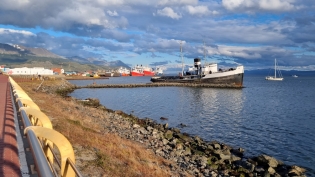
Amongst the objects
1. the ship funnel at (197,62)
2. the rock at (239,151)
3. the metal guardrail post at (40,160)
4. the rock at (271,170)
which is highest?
the ship funnel at (197,62)

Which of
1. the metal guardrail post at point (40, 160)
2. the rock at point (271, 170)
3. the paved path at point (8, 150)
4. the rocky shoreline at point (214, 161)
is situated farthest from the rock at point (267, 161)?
the metal guardrail post at point (40, 160)

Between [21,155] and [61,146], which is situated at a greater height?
[61,146]

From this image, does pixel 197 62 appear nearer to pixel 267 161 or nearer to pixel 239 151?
pixel 239 151

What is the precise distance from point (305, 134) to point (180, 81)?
89.2 meters

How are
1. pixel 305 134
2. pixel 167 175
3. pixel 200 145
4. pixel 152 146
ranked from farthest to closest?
1. pixel 305 134
2. pixel 200 145
3. pixel 152 146
4. pixel 167 175

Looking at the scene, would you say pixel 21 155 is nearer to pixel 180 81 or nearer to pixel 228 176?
pixel 228 176

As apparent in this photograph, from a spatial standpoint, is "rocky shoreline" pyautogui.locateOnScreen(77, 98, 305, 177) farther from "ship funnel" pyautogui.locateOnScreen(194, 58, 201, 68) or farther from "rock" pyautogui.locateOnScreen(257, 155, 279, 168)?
"ship funnel" pyautogui.locateOnScreen(194, 58, 201, 68)

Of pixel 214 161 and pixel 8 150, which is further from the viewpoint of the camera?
pixel 214 161

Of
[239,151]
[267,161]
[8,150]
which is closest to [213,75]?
[239,151]

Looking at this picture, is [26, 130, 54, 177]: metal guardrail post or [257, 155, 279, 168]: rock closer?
[26, 130, 54, 177]: metal guardrail post

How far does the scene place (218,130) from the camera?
29891mm

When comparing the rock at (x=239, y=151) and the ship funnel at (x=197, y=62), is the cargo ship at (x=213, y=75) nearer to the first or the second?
the ship funnel at (x=197, y=62)

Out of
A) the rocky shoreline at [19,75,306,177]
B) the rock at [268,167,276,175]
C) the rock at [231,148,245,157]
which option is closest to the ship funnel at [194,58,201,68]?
the rocky shoreline at [19,75,306,177]

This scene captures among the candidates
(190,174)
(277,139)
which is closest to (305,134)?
(277,139)
